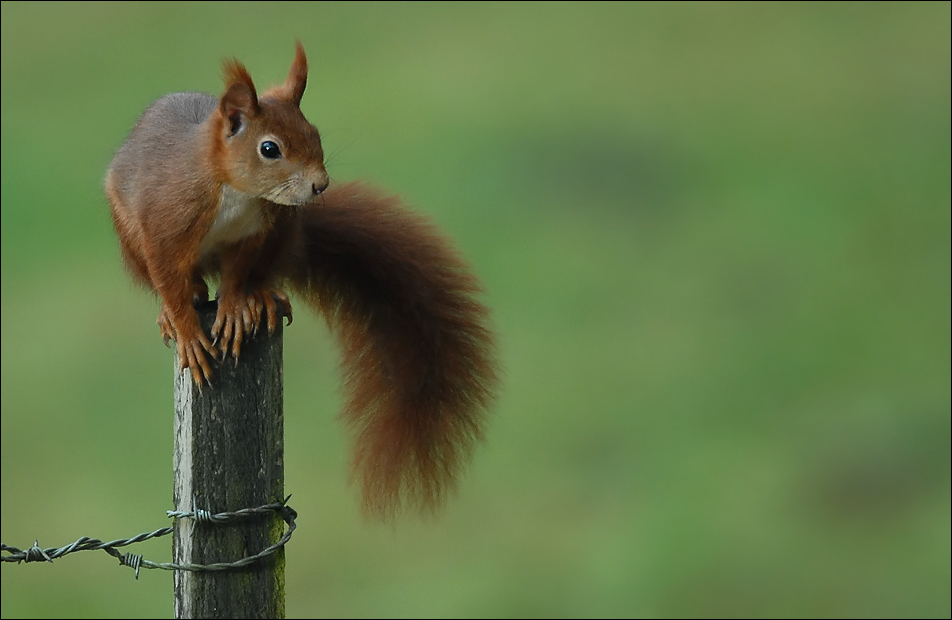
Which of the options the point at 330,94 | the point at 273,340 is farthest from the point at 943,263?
the point at 273,340

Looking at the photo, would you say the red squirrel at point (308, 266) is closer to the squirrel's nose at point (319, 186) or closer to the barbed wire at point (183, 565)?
the squirrel's nose at point (319, 186)

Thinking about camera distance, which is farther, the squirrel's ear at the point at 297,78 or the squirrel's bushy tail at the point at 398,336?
the squirrel's bushy tail at the point at 398,336

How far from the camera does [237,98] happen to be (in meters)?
1.71

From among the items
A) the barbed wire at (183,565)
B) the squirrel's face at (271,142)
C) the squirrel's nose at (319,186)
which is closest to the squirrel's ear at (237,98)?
the squirrel's face at (271,142)

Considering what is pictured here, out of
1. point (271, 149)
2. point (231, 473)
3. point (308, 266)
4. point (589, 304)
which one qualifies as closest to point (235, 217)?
point (271, 149)

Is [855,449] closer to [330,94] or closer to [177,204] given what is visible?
[330,94]

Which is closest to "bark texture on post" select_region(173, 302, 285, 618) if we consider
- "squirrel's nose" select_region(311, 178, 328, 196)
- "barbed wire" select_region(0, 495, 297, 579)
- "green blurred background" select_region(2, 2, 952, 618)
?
"barbed wire" select_region(0, 495, 297, 579)

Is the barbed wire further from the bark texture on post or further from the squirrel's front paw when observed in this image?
the squirrel's front paw

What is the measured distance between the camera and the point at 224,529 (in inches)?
62.2

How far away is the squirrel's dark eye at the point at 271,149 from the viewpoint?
5.60 ft

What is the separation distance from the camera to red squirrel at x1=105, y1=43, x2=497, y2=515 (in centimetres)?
172

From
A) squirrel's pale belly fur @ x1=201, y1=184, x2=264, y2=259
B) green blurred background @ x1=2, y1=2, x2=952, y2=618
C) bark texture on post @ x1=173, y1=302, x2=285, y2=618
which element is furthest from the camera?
green blurred background @ x1=2, y1=2, x2=952, y2=618

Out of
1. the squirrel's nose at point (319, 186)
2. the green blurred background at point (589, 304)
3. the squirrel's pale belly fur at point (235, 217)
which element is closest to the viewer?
the squirrel's nose at point (319, 186)

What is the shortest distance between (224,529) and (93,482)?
3.24 meters
